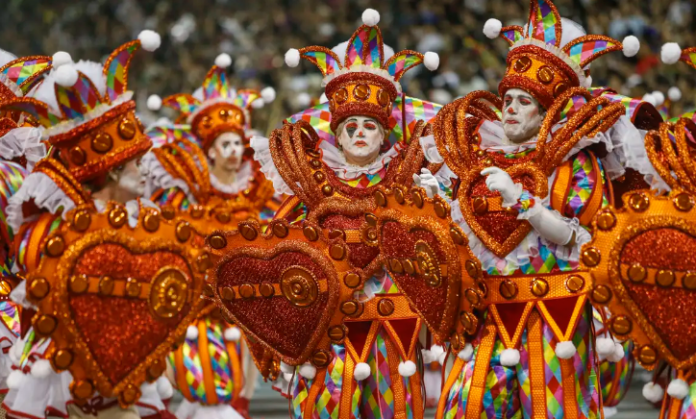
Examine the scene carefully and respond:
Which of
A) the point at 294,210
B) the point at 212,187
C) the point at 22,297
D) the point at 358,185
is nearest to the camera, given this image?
the point at 22,297

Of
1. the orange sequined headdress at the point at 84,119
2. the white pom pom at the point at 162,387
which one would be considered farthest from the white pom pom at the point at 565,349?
the orange sequined headdress at the point at 84,119

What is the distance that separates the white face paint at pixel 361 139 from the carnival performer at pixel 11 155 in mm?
1602

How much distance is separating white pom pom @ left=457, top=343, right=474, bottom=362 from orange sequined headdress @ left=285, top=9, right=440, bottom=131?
1.57m

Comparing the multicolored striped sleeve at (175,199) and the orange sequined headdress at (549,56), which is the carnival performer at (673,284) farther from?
the multicolored striped sleeve at (175,199)

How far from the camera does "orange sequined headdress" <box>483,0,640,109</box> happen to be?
5430 mm

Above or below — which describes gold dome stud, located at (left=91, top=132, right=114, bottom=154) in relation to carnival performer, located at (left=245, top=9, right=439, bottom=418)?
above

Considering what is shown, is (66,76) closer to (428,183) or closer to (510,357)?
(428,183)

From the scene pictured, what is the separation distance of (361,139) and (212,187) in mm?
2746

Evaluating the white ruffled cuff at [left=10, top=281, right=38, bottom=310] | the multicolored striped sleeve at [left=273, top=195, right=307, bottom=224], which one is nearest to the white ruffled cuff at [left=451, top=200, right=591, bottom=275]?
the multicolored striped sleeve at [left=273, top=195, right=307, bottom=224]

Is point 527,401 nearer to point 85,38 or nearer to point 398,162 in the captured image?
point 398,162

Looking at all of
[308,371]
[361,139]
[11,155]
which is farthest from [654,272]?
[11,155]

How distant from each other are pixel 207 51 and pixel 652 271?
12.5 metres

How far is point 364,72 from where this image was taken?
21.0 feet

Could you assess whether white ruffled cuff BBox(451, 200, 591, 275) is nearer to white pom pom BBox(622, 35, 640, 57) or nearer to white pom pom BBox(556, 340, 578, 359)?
white pom pom BBox(556, 340, 578, 359)
